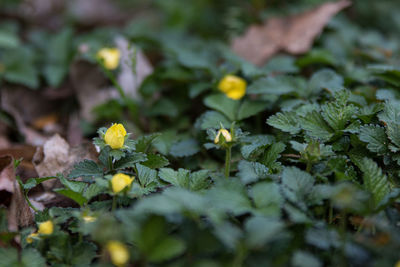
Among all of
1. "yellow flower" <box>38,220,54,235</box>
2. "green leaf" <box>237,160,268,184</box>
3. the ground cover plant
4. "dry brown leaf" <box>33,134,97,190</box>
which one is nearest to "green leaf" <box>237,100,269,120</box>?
the ground cover plant

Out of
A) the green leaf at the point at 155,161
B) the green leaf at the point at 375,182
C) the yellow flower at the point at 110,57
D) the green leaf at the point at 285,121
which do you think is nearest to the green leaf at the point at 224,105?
the green leaf at the point at 285,121

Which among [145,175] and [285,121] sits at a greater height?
[285,121]

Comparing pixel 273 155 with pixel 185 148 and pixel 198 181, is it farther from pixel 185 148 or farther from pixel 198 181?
pixel 185 148

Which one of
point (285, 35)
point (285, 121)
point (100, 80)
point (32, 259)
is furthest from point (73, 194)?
point (285, 35)

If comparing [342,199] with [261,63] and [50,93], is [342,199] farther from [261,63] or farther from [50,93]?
[50,93]

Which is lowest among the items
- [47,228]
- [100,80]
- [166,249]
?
[100,80]

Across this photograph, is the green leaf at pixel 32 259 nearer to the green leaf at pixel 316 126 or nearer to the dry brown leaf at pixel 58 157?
the dry brown leaf at pixel 58 157
